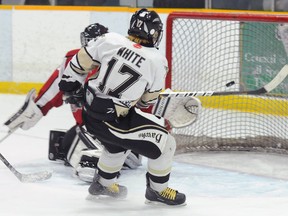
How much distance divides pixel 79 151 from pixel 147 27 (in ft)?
3.46

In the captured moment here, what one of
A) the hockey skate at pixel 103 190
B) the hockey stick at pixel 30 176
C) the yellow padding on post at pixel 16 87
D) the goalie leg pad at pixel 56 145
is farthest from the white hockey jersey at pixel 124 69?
the yellow padding on post at pixel 16 87

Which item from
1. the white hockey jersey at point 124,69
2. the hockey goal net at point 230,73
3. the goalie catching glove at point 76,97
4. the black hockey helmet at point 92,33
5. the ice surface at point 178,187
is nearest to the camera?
the white hockey jersey at point 124,69

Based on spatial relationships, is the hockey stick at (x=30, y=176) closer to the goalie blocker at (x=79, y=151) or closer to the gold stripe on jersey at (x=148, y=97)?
the goalie blocker at (x=79, y=151)

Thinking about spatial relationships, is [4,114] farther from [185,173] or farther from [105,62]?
[105,62]

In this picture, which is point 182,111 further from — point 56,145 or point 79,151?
point 56,145

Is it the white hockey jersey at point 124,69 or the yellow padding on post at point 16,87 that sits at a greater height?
the white hockey jersey at point 124,69

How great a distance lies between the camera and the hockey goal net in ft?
17.8

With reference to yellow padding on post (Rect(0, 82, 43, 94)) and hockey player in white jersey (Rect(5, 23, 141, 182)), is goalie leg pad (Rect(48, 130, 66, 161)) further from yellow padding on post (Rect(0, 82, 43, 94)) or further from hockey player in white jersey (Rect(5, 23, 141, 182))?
yellow padding on post (Rect(0, 82, 43, 94))

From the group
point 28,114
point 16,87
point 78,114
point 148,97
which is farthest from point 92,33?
point 16,87

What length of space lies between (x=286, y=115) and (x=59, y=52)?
2.42 metres

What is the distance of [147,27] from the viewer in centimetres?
403

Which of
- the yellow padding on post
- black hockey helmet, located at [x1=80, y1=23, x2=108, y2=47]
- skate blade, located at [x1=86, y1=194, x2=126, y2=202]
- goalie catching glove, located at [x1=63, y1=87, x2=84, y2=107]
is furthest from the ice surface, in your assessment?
the yellow padding on post

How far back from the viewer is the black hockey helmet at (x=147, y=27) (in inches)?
159

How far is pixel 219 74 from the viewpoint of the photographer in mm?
5996
